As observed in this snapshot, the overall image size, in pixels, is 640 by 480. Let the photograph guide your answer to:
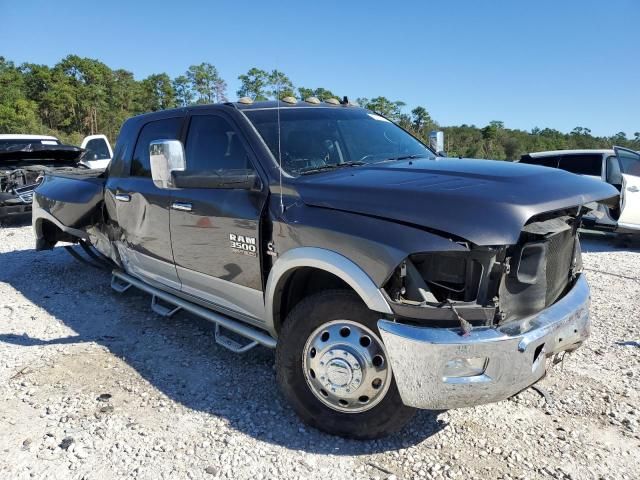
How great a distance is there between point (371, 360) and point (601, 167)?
29.3ft

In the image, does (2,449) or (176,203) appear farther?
(176,203)

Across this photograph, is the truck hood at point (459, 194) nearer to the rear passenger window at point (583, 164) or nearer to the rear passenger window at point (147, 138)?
the rear passenger window at point (147, 138)

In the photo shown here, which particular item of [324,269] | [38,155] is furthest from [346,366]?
[38,155]

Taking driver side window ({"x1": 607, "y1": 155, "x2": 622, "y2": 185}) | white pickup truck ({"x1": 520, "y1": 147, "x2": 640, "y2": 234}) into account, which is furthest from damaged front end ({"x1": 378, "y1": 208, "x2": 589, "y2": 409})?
driver side window ({"x1": 607, "y1": 155, "x2": 622, "y2": 185})

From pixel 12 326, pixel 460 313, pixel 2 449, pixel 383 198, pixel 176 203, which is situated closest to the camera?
pixel 460 313

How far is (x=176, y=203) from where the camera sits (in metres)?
3.81

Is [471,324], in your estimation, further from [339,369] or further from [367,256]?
[339,369]

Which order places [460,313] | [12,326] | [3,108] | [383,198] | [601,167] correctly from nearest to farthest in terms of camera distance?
[460,313], [383,198], [12,326], [601,167], [3,108]

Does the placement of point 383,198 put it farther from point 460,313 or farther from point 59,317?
point 59,317

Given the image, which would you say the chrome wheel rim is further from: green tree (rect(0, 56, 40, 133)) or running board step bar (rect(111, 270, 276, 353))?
green tree (rect(0, 56, 40, 133))

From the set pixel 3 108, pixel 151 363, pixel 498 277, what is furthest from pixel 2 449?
pixel 3 108

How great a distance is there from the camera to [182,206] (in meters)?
3.74

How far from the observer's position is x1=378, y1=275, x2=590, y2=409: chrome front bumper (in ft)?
7.56

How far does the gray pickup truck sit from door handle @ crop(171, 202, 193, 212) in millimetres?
19
